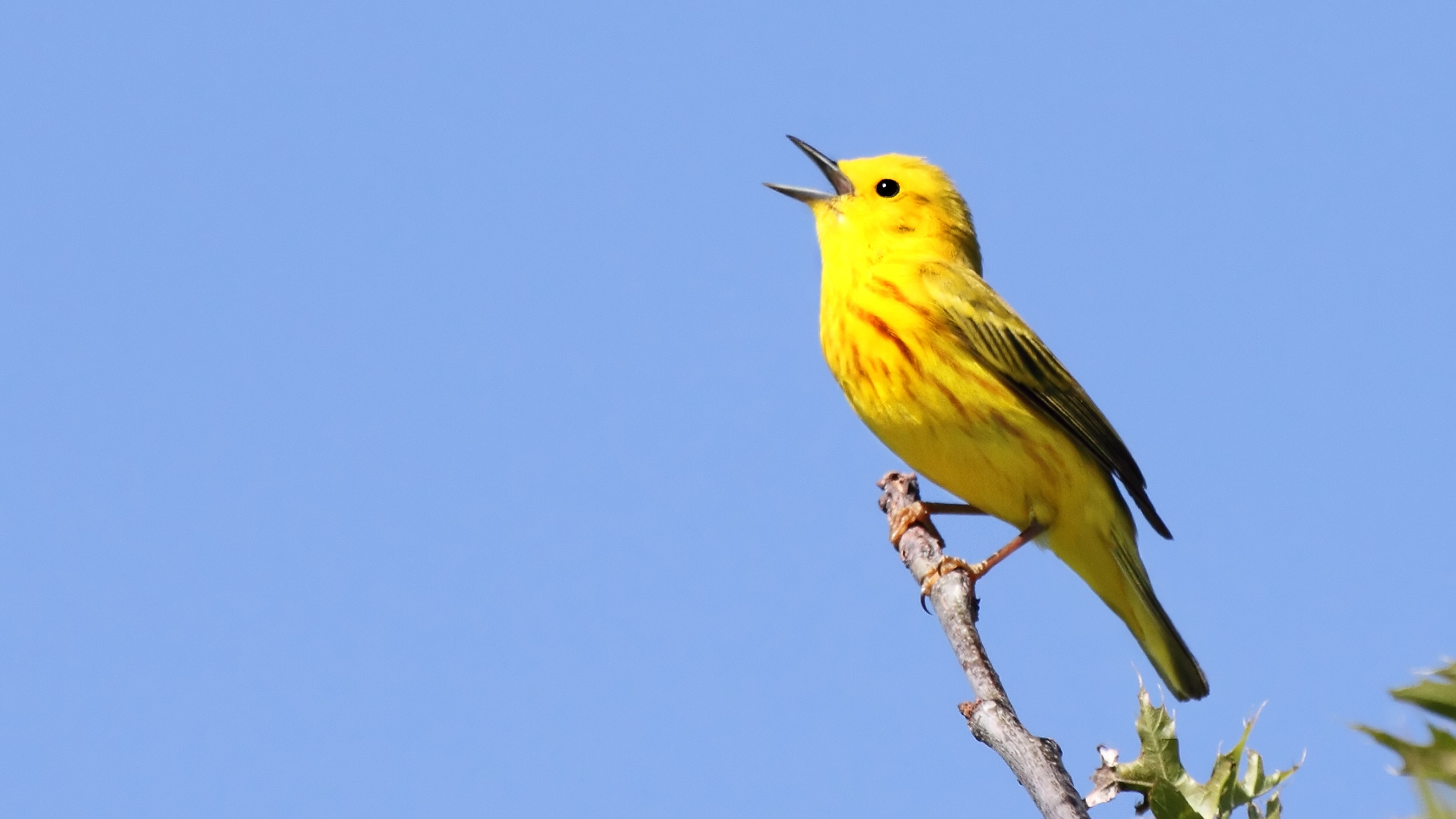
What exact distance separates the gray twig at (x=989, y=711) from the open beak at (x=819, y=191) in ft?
A: 7.33

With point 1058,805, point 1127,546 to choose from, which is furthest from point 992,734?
point 1127,546

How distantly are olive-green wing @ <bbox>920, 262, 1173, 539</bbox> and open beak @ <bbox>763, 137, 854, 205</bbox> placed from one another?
0.90 meters

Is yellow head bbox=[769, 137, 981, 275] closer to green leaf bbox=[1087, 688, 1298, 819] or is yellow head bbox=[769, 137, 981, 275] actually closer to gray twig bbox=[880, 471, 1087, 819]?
gray twig bbox=[880, 471, 1087, 819]

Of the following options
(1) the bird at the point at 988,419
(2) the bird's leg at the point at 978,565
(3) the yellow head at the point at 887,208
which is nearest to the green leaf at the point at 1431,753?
(2) the bird's leg at the point at 978,565

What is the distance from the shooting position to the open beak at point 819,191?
733 cm

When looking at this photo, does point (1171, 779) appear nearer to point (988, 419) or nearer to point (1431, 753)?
point (1431, 753)

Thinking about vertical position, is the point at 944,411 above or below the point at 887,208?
below

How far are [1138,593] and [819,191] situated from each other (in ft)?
8.24

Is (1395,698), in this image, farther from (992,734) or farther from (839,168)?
(839,168)

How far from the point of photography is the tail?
6.46 metres

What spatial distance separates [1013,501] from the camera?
629 centimetres

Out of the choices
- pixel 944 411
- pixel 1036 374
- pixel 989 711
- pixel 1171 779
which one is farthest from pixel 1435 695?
pixel 1036 374

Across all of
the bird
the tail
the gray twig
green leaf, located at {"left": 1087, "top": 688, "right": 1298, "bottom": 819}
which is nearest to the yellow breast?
the bird

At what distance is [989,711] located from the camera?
3.46m
